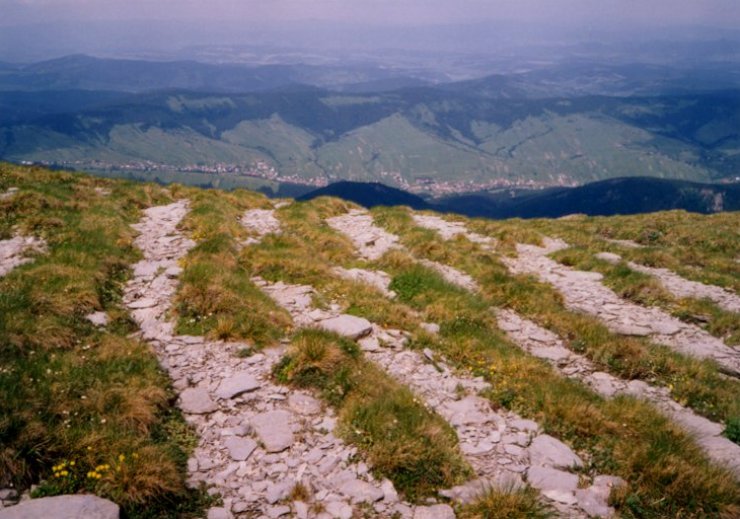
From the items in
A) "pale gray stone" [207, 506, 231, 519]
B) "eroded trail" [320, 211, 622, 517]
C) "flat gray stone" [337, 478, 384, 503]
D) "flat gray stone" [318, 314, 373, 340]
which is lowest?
"eroded trail" [320, 211, 622, 517]

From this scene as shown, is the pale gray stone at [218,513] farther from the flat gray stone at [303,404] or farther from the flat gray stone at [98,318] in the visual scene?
the flat gray stone at [98,318]

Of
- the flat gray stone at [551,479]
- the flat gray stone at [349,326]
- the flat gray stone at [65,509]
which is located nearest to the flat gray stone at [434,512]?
the flat gray stone at [551,479]

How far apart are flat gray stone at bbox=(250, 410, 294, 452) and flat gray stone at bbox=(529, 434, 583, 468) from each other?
402 centimetres

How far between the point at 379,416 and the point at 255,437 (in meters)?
2.07

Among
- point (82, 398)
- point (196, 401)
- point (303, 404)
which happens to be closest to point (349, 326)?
point (303, 404)

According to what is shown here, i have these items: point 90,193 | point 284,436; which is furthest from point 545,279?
point 90,193

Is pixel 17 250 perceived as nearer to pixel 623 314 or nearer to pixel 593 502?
pixel 593 502

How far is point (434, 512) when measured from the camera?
5602mm

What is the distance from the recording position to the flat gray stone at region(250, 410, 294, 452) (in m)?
6.68

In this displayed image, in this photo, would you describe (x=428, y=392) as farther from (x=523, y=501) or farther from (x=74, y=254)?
(x=74, y=254)

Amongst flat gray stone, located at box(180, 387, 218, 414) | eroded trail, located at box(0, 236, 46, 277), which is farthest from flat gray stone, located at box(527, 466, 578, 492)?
eroded trail, located at box(0, 236, 46, 277)

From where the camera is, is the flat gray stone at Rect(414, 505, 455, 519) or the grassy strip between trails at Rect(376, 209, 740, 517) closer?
the flat gray stone at Rect(414, 505, 455, 519)

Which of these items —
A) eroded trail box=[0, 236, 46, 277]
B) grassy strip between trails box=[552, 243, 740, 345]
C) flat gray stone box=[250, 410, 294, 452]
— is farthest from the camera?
grassy strip between trails box=[552, 243, 740, 345]

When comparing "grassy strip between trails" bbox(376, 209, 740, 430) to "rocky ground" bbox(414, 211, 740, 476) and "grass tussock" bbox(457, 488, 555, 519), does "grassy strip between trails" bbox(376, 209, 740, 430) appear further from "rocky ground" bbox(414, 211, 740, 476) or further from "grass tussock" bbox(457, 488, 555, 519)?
"grass tussock" bbox(457, 488, 555, 519)
